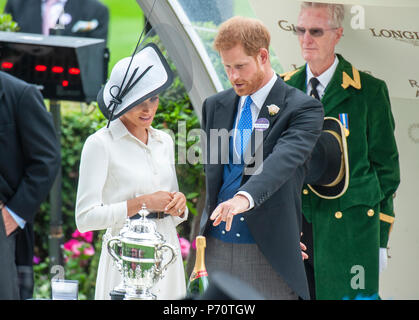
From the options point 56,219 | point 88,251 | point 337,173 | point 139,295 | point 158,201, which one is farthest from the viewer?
point 88,251

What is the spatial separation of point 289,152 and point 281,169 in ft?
0.26

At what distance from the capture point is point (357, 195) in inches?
168

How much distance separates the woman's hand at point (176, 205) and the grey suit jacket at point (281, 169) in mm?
185

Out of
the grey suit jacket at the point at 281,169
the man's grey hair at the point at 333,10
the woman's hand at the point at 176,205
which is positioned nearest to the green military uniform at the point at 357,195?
the man's grey hair at the point at 333,10

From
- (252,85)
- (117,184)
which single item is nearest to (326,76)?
(252,85)

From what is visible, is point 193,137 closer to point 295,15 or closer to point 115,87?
point 295,15

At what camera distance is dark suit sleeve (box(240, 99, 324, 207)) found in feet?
11.2

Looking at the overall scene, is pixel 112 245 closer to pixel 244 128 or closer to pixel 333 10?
pixel 244 128

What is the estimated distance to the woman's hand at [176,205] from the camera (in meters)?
3.81

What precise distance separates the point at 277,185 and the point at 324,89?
3.22ft

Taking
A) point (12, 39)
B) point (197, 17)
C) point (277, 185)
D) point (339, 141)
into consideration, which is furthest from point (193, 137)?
point (277, 185)

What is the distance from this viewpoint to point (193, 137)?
222 inches

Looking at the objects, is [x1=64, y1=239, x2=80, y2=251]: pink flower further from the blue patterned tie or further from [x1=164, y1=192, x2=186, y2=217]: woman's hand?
the blue patterned tie

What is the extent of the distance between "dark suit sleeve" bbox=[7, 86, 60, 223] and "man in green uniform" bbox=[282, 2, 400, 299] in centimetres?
133
